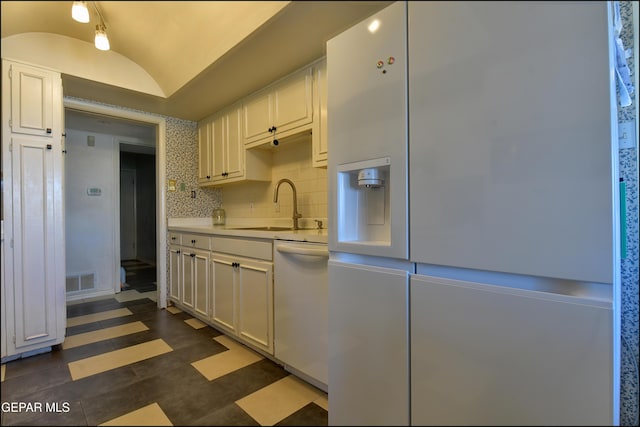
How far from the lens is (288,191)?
2.32m

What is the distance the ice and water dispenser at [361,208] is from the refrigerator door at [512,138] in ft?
0.40

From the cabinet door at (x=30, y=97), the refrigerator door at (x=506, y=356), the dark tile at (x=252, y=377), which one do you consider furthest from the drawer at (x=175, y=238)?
the refrigerator door at (x=506, y=356)

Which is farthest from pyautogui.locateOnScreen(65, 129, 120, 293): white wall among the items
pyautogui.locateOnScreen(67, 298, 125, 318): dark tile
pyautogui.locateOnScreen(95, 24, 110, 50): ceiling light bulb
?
pyautogui.locateOnScreen(95, 24, 110, 50): ceiling light bulb

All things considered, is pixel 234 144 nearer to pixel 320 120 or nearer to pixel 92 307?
pixel 320 120

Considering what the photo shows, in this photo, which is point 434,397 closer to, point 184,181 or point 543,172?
point 543,172

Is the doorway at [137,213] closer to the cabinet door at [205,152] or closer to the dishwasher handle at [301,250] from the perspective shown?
the cabinet door at [205,152]

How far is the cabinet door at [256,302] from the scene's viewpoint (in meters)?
1.59

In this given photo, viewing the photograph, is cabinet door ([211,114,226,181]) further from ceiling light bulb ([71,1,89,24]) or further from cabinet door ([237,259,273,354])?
ceiling light bulb ([71,1,89,24])

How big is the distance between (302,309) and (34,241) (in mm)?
1037

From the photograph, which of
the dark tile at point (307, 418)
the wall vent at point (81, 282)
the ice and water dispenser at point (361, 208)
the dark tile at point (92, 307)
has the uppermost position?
the ice and water dispenser at point (361, 208)

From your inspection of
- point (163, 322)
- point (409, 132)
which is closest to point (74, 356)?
point (163, 322)

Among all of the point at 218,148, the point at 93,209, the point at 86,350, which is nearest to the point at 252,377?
the point at 86,350

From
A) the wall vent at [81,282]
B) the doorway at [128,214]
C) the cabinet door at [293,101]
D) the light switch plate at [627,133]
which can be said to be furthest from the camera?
the doorway at [128,214]

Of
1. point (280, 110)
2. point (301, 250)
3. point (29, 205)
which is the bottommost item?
point (301, 250)
